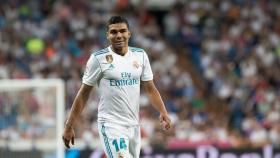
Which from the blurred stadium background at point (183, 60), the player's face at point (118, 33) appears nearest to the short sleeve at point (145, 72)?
the player's face at point (118, 33)

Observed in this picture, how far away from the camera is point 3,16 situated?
20.0m

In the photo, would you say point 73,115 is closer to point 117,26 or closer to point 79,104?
point 79,104

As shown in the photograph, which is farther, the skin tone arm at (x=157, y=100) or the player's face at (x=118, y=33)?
the skin tone arm at (x=157, y=100)

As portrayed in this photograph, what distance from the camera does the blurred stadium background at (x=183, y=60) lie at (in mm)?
16297

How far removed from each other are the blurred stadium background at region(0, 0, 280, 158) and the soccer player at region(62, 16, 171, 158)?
6339 millimetres

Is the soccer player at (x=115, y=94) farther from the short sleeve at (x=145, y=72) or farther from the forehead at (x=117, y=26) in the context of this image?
the short sleeve at (x=145, y=72)

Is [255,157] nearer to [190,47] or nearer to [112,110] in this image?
[190,47]

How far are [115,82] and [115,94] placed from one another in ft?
0.39

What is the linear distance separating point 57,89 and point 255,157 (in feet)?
13.7

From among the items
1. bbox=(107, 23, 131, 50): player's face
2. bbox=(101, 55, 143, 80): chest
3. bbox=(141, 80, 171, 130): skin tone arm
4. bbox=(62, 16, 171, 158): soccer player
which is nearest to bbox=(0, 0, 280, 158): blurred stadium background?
bbox=(141, 80, 171, 130): skin tone arm

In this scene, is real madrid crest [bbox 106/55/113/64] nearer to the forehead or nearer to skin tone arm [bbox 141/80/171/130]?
the forehead

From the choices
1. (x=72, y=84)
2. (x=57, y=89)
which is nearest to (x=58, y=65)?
(x=72, y=84)

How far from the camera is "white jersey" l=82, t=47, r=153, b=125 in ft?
27.9

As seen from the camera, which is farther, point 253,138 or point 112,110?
point 253,138
